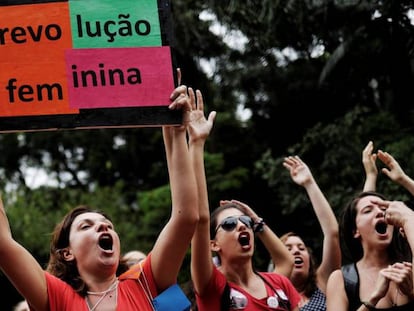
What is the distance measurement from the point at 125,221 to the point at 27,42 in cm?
1704

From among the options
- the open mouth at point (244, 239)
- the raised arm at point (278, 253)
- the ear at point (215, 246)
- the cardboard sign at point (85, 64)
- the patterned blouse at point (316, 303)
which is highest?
the cardboard sign at point (85, 64)

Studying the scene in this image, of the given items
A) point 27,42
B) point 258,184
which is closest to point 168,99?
point 27,42

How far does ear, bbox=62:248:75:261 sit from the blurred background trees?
5083mm

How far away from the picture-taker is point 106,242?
3.60m

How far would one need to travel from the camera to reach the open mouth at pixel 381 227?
442 cm

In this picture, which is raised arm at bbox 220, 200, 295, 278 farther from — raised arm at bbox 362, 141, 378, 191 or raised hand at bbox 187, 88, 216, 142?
raised hand at bbox 187, 88, 216, 142

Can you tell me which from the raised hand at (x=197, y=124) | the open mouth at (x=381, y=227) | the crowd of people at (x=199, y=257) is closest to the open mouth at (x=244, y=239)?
the crowd of people at (x=199, y=257)

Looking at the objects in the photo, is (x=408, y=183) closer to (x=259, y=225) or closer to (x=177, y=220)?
(x=259, y=225)

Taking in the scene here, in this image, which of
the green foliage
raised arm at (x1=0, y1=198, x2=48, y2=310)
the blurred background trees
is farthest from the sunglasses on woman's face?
the green foliage

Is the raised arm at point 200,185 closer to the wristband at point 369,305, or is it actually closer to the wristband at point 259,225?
the wristband at point 369,305

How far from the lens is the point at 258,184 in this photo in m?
18.6

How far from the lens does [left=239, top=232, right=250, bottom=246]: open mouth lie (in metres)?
4.45

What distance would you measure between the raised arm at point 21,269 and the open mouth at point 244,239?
1517 mm

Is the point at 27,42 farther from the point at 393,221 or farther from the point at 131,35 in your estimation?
the point at 393,221
